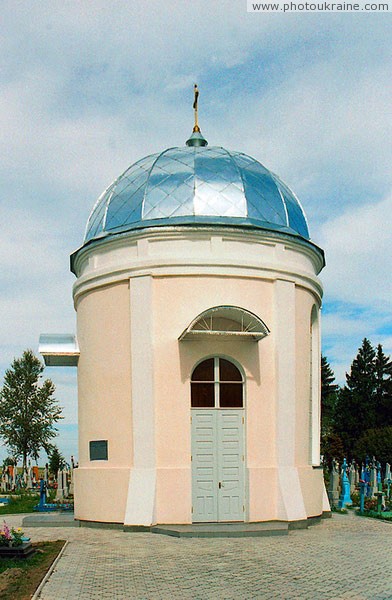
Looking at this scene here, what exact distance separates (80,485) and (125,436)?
1799 mm

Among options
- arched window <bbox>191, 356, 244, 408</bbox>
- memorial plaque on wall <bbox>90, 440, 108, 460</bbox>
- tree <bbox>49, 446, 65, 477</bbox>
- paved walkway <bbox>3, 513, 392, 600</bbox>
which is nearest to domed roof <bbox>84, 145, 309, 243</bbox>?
arched window <bbox>191, 356, 244, 408</bbox>

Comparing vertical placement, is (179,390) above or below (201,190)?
below

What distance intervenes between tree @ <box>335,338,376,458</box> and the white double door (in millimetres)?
34530

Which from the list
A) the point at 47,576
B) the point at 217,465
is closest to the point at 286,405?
the point at 217,465

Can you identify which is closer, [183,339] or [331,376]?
[183,339]

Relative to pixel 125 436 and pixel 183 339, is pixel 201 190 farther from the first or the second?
pixel 125 436

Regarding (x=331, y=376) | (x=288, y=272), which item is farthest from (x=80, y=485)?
(x=331, y=376)

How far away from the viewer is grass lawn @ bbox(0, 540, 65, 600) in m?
8.02

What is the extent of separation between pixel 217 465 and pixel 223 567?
460cm

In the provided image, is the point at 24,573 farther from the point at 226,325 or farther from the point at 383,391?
the point at 383,391

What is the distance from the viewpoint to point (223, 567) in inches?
368

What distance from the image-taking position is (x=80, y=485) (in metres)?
15.0

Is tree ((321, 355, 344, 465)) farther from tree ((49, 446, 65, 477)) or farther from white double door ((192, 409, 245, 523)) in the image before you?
white double door ((192, 409, 245, 523))

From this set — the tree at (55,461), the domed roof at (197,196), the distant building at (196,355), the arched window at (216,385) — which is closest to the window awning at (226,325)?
the distant building at (196,355)
